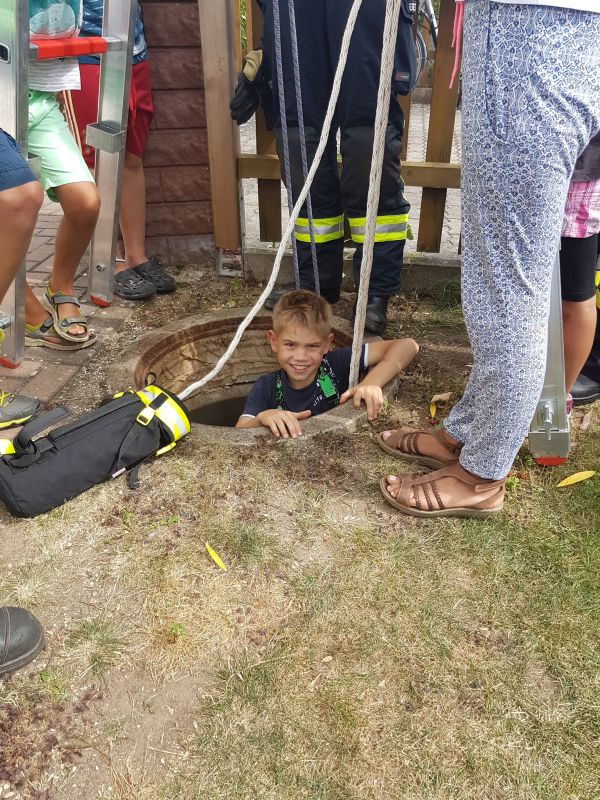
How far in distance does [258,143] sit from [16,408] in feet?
6.75

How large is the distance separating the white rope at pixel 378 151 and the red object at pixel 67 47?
137cm

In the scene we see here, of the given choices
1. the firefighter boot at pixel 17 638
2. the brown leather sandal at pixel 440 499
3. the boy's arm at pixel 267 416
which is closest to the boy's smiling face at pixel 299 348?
the boy's arm at pixel 267 416

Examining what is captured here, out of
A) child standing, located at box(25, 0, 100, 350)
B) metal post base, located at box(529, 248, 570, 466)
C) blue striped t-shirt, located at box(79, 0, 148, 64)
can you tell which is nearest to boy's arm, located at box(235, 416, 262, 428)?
child standing, located at box(25, 0, 100, 350)

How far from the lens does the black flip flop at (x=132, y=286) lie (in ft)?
12.6

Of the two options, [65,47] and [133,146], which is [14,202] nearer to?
[65,47]

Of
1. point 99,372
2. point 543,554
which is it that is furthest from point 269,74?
point 543,554

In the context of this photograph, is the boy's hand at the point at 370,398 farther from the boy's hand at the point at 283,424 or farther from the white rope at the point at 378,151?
the boy's hand at the point at 283,424

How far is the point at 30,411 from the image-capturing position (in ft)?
9.21

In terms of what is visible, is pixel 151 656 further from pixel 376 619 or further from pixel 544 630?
pixel 544 630

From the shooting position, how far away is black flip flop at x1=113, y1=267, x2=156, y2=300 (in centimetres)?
384

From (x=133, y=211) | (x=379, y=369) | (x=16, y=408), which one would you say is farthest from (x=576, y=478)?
(x=133, y=211)

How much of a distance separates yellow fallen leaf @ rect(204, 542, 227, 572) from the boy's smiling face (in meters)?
1.07

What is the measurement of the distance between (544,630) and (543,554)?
31cm

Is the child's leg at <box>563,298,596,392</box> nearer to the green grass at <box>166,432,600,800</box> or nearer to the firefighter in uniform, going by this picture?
the green grass at <box>166,432,600,800</box>
